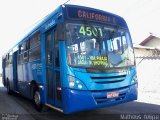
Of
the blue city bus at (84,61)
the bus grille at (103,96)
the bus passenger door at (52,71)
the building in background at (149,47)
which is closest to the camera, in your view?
the blue city bus at (84,61)

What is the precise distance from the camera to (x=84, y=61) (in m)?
7.42

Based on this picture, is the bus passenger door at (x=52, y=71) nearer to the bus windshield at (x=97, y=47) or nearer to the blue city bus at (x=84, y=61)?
the blue city bus at (x=84, y=61)

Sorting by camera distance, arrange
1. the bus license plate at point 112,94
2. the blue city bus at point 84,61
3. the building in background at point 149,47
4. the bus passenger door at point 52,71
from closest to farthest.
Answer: the blue city bus at point 84,61
the bus license plate at point 112,94
the bus passenger door at point 52,71
the building in background at point 149,47

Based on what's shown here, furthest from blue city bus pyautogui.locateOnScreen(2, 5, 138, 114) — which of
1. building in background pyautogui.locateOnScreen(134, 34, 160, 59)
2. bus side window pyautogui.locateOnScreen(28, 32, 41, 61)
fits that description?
building in background pyautogui.locateOnScreen(134, 34, 160, 59)

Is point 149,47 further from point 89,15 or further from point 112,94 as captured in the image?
point 112,94

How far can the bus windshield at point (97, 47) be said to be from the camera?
7418 mm

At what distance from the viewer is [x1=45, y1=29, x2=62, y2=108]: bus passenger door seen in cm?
787

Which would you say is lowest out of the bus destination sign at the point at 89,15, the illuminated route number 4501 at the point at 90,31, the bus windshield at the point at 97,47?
the bus windshield at the point at 97,47

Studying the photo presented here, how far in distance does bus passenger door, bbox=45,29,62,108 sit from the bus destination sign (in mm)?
968

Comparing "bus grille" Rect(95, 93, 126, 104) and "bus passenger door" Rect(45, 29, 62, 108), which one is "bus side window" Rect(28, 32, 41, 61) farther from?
"bus grille" Rect(95, 93, 126, 104)

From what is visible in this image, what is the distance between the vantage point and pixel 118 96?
25.6 ft

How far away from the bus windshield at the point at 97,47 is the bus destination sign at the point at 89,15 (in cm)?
22

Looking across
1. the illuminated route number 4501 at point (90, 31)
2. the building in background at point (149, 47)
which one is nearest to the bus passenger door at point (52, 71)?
the illuminated route number 4501 at point (90, 31)

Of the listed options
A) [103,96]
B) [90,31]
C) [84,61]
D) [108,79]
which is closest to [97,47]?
[90,31]
